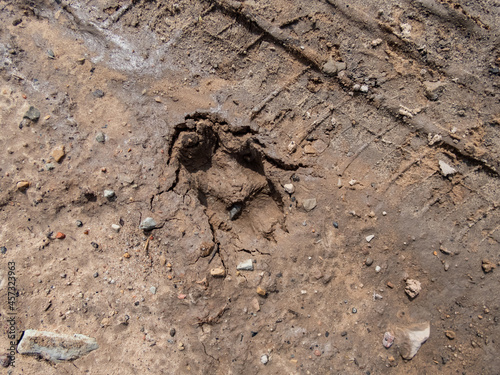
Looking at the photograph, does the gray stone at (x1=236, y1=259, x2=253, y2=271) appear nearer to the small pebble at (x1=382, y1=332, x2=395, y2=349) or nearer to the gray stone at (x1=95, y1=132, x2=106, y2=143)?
the small pebble at (x1=382, y1=332, x2=395, y2=349)

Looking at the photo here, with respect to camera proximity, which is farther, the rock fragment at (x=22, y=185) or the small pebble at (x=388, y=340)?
the rock fragment at (x=22, y=185)

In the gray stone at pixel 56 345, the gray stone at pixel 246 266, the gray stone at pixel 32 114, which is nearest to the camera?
the gray stone at pixel 56 345

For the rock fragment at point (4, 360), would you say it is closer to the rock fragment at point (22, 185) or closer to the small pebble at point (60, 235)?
the small pebble at point (60, 235)

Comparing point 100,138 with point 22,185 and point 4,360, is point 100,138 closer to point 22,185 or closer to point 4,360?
point 22,185

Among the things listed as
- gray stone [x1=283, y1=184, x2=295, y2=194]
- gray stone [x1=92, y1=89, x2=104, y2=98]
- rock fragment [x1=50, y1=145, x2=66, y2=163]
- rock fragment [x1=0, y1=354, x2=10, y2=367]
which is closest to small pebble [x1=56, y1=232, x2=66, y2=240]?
rock fragment [x1=50, y1=145, x2=66, y2=163]

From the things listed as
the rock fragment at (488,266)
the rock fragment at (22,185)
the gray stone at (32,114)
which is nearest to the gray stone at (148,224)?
the rock fragment at (22,185)

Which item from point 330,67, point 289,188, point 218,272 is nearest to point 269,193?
point 289,188
